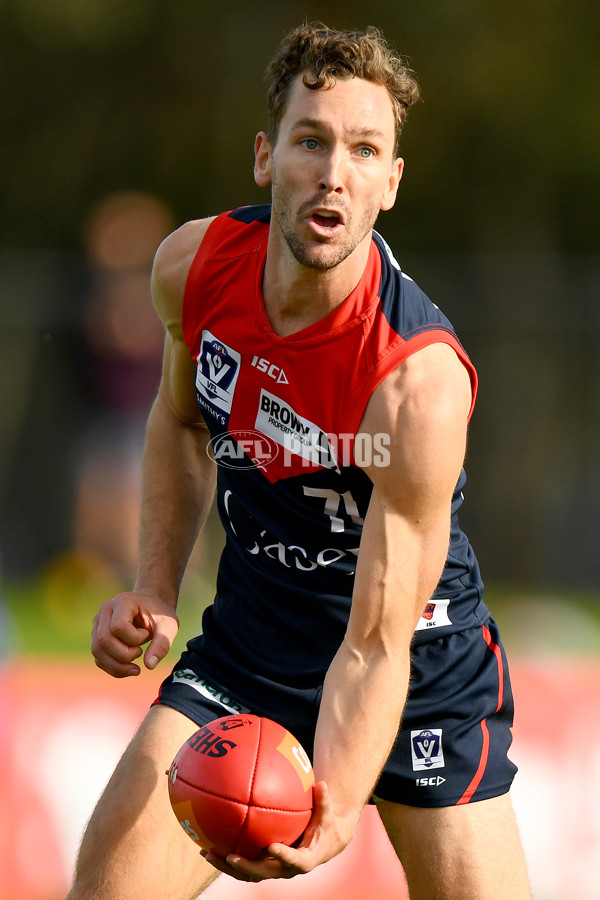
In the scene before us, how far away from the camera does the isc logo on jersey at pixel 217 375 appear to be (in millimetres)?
4453

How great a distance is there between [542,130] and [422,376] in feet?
35.7

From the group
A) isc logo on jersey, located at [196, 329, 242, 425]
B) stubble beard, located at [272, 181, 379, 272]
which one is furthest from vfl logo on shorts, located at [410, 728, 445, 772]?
stubble beard, located at [272, 181, 379, 272]

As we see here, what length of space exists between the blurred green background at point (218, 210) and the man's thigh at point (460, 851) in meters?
5.49

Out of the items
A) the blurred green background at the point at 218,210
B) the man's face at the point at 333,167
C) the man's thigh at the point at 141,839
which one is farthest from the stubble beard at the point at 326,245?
the blurred green background at the point at 218,210

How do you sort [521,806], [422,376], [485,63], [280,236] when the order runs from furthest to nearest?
[485,63] < [521,806] < [280,236] < [422,376]

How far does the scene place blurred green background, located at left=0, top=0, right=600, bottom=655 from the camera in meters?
10.9

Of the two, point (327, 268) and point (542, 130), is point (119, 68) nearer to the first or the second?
point (542, 130)

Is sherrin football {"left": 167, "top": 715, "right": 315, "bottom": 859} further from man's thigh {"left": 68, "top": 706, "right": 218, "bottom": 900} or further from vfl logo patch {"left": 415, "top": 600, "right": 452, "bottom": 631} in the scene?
vfl logo patch {"left": 415, "top": 600, "right": 452, "bottom": 631}

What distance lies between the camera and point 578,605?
432 inches

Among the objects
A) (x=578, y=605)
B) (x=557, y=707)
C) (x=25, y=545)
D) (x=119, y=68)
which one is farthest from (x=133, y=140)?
(x=557, y=707)

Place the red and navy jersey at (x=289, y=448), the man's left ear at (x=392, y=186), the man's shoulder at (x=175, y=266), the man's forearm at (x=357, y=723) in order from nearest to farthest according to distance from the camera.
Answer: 1. the man's forearm at (x=357, y=723)
2. the red and navy jersey at (x=289, y=448)
3. the man's left ear at (x=392, y=186)
4. the man's shoulder at (x=175, y=266)

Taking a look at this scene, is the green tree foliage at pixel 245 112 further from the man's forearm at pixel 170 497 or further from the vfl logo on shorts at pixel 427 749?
the vfl logo on shorts at pixel 427 749

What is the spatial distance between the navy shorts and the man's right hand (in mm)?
166

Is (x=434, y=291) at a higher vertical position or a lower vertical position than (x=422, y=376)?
higher
